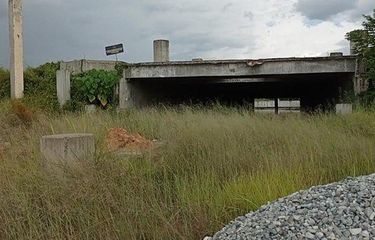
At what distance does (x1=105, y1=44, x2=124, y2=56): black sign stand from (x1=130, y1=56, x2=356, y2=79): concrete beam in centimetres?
115

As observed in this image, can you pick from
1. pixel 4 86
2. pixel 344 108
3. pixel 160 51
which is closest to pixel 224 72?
pixel 344 108

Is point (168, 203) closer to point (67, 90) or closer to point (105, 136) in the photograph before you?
point (105, 136)

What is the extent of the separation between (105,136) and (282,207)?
5534 millimetres

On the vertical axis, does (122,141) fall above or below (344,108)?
below

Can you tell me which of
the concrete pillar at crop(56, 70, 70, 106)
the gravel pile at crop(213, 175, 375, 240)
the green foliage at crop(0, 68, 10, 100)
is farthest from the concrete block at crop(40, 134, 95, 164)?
the green foliage at crop(0, 68, 10, 100)

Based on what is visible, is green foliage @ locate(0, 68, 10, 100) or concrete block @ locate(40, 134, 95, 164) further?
green foliage @ locate(0, 68, 10, 100)

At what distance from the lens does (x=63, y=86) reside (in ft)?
51.4

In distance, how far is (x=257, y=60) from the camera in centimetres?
1459

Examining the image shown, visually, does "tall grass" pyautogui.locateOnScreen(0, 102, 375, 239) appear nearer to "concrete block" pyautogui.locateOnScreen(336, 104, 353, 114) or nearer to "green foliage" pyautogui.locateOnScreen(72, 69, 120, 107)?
"concrete block" pyautogui.locateOnScreen(336, 104, 353, 114)

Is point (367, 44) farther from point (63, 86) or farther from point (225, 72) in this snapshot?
point (63, 86)

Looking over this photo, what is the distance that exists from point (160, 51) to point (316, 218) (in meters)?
16.1

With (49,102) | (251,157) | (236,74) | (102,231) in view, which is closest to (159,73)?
(236,74)

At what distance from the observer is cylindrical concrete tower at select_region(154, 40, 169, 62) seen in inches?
746

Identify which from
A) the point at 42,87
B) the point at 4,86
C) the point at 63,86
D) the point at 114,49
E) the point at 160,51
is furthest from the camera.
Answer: the point at 160,51
